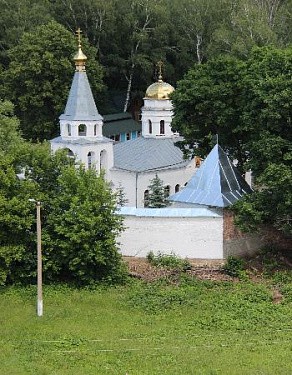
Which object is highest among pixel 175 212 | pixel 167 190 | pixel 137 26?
pixel 137 26

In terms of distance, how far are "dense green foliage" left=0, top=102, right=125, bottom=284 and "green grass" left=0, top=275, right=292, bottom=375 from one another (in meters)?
0.59

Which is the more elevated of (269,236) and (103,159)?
(103,159)

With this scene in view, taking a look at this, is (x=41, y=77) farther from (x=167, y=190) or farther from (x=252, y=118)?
(x=252, y=118)

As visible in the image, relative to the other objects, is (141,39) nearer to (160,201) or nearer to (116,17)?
(116,17)

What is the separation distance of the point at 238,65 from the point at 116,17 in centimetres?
2368

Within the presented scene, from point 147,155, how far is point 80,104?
4141 mm

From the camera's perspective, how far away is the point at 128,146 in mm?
31891

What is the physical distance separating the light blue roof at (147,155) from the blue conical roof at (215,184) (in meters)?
7.46

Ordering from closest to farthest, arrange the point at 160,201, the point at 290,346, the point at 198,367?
the point at 198,367 < the point at 290,346 < the point at 160,201

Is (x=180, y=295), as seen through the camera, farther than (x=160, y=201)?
No

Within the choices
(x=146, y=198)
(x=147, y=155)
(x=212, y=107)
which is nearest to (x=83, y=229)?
(x=212, y=107)

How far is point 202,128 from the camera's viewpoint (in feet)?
84.1

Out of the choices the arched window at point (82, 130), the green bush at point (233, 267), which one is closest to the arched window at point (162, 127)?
the arched window at point (82, 130)

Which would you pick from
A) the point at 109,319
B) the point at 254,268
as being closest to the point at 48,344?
the point at 109,319
